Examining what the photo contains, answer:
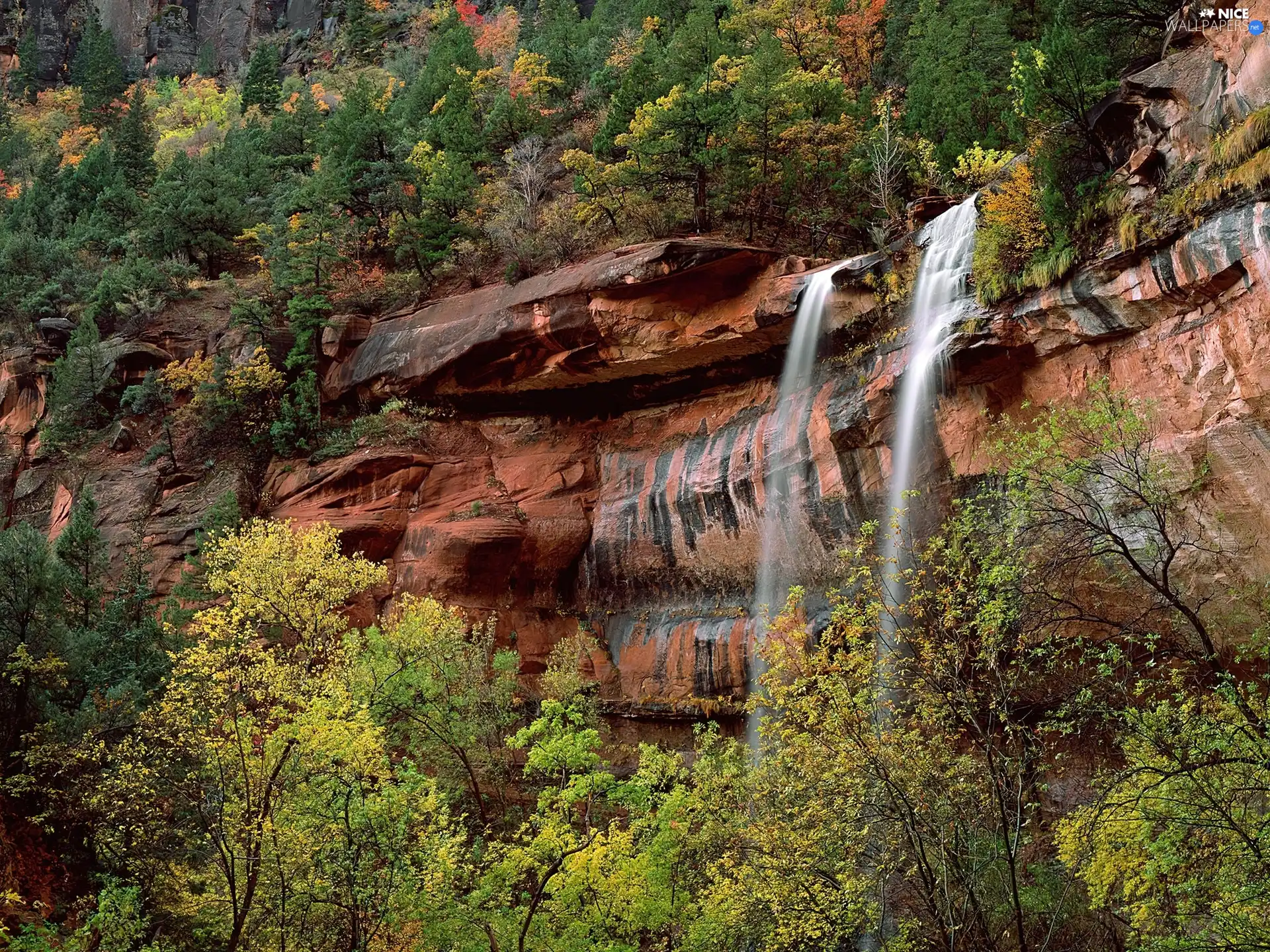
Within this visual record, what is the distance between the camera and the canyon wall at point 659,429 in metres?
20.3

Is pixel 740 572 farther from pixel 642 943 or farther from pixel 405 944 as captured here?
pixel 405 944

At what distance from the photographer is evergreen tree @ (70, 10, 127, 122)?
229 ft

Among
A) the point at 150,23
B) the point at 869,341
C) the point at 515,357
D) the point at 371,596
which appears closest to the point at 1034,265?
the point at 869,341

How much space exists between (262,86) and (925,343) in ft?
190

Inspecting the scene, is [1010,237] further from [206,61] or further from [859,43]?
[206,61]

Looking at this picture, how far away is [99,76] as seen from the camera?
231 ft

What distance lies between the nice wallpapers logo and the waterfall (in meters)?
5.84

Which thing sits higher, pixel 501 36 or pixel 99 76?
pixel 99 76

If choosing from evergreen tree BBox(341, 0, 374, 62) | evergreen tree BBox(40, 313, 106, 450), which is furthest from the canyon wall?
evergreen tree BBox(341, 0, 374, 62)

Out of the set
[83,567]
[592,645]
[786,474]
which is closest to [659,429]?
[786,474]

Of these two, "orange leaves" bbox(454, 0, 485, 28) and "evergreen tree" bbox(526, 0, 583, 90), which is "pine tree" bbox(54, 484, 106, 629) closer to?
"evergreen tree" bbox(526, 0, 583, 90)

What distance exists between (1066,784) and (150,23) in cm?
9740

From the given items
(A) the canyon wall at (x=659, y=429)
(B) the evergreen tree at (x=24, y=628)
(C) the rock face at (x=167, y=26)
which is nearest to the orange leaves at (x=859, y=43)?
(A) the canyon wall at (x=659, y=429)

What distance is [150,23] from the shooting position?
288 ft
